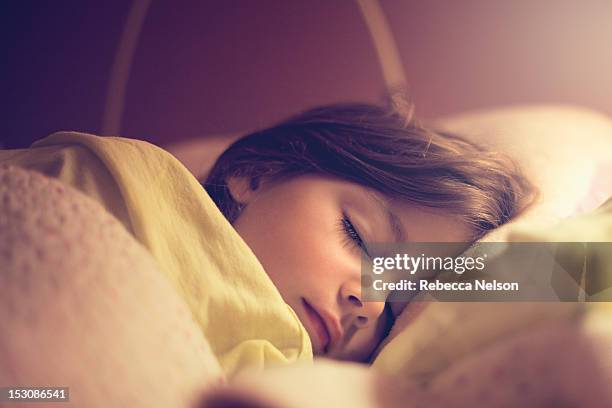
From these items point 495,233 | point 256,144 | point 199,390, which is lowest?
point 199,390

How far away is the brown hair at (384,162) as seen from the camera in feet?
1.79

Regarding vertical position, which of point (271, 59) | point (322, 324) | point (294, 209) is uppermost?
point (271, 59)

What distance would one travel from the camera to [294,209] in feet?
1.72

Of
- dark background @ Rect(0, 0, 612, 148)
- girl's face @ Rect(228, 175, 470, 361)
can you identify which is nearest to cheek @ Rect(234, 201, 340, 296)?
girl's face @ Rect(228, 175, 470, 361)

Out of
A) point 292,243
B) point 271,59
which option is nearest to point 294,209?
point 292,243

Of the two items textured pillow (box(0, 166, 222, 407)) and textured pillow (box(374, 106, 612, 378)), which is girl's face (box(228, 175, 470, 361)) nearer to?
textured pillow (box(374, 106, 612, 378))

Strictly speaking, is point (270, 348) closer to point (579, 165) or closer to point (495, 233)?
point (495, 233)

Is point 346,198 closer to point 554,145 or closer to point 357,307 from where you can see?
Result: point 357,307

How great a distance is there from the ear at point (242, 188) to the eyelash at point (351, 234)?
11cm

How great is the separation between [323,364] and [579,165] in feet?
1.45

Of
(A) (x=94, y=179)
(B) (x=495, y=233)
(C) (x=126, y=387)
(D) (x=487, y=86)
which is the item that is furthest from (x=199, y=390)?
(D) (x=487, y=86)

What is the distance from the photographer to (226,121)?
66 centimetres

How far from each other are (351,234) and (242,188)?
139mm

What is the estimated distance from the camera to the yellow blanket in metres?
0.40
